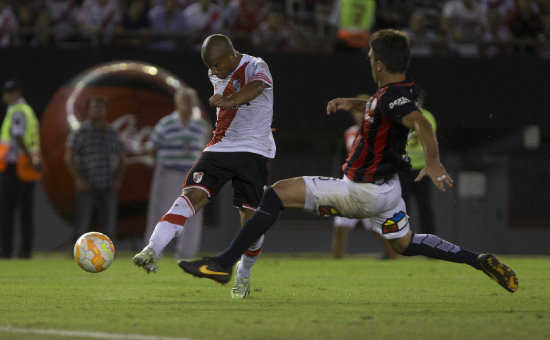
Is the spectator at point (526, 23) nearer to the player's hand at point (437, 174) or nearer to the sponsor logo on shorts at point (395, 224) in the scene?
the sponsor logo on shorts at point (395, 224)

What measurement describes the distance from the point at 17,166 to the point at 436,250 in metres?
7.90

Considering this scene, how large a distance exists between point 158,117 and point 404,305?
8005mm

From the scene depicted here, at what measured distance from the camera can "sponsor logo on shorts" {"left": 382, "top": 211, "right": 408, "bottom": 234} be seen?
6.58 metres

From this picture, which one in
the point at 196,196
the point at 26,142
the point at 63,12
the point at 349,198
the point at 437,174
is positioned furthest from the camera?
the point at 63,12

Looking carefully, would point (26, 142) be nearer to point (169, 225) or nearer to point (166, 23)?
point (166, 23)

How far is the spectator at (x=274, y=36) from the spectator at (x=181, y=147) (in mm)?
2486

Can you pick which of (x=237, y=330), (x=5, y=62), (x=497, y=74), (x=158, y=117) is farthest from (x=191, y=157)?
(x=237, y=330)

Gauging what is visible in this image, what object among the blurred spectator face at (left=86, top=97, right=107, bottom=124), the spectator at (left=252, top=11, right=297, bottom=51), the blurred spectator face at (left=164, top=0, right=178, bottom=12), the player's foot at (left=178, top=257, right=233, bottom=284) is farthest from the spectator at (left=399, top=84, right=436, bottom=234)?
the player's foot at (left=178, top=257, right=233, bottom=284)

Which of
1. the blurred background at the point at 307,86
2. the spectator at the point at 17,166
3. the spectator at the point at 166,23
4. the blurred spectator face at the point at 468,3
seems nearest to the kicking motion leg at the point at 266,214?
the spectator at the point at 17,166

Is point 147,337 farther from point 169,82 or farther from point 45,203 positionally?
point 45,203

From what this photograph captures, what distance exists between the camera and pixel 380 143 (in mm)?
6504

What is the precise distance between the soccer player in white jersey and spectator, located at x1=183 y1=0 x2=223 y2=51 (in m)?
7.56

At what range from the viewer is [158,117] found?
14.3 meters

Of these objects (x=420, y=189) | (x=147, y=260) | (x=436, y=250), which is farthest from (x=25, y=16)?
(x=436, y=250)
